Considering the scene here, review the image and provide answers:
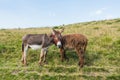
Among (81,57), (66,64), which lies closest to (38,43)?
(66,64)

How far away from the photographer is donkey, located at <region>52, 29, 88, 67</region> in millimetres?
17422

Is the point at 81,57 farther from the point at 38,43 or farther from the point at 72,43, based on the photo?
the point at 38,43

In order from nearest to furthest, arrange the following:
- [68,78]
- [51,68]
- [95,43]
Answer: [68,78], [51,68], [95,43]

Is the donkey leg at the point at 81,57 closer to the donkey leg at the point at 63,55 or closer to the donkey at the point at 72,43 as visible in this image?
the donkey at the point at 72,43

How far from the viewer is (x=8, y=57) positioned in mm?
19125

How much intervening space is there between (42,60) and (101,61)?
143 inches

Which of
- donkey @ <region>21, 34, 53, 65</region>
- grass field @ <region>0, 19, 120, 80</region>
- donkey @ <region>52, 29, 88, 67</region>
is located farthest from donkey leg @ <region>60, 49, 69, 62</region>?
donkey @ <region>21, 34, 53, 65</region>

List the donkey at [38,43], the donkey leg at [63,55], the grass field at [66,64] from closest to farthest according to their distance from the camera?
the grass field at [66,64] → the donkey at [38,43] → the donkey leg at [63,55]

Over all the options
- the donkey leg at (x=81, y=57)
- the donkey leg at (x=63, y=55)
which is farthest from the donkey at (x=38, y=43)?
the donkey leg at (x=81, y=57)

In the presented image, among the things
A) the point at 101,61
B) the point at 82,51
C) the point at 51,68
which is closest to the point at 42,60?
the point at 51,68

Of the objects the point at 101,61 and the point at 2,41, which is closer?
the point at 101,61

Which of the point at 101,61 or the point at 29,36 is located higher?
the point at 29,36

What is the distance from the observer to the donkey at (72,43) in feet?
57.2

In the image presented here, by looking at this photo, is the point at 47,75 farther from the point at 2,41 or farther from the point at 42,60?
the point at 2,41
